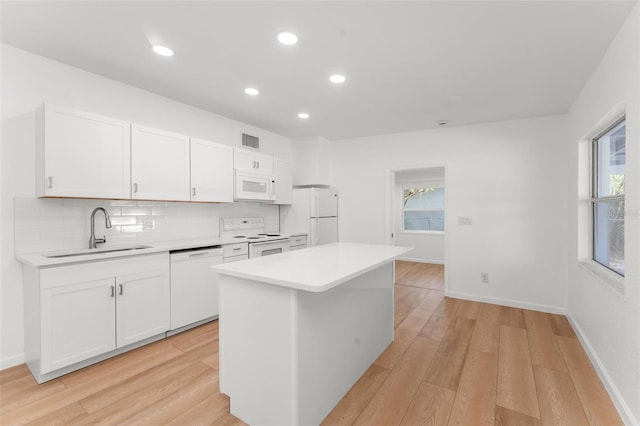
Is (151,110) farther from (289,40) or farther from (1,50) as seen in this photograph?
(289,40)

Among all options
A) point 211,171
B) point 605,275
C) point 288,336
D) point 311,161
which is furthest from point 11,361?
point 605,275

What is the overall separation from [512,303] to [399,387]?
2.68m

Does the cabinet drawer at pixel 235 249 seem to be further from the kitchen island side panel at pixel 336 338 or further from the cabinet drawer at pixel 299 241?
the kitchen island side panel at pixel 336 338

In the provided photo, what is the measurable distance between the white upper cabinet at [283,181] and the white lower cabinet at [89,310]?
Result: 6.80ft

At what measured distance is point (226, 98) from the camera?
10.4 ft

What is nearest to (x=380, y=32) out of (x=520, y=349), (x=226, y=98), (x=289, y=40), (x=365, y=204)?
(x=289, y=40)

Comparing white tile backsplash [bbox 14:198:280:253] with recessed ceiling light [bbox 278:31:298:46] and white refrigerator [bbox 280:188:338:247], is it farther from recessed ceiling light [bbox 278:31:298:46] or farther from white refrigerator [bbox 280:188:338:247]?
recessed ceiling light [bbox 278:31:298:46]

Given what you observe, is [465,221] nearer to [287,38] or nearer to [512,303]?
[512,303]

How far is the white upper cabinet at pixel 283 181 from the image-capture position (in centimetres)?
441

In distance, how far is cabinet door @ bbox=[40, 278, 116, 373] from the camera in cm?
203

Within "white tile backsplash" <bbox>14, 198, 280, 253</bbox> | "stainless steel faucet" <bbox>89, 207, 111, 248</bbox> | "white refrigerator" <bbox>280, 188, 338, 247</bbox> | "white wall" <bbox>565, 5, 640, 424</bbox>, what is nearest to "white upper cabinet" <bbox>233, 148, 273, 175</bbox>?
"white tile backsplash" <bbox>14, 198, 280, 253</bbox>

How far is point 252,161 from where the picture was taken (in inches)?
155

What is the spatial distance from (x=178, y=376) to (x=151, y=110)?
2.57 meters

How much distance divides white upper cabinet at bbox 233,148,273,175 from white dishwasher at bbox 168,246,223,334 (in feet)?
3.81
